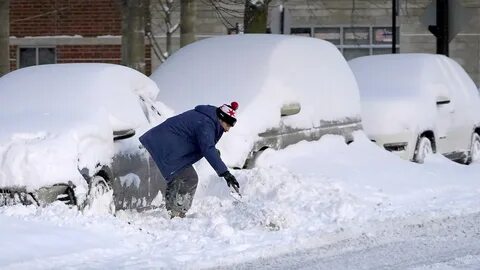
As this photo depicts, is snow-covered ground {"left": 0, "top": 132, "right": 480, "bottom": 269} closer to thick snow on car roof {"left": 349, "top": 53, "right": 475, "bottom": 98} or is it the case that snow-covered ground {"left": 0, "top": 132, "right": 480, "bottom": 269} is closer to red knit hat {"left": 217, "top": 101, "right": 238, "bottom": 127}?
red knit hat {"left": 217, "top": 101, "right": 238, "bottom": 127}

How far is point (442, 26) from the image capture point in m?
20.7

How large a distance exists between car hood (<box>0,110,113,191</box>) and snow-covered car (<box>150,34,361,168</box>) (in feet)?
7.39

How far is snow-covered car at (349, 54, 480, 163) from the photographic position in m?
15.8

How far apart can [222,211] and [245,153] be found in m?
1.79

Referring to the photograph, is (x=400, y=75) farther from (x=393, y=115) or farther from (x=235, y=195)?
(x=235, y=195)

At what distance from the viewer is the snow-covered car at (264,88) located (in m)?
12.8

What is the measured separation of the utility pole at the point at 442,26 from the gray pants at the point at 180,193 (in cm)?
1054

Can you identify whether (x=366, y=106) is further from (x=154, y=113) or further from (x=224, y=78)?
(x=154, y=113)

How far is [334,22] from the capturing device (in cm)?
3494

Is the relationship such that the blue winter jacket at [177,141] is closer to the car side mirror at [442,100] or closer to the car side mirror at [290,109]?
the car side mirror at [290,109]

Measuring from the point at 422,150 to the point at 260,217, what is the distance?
6.19m

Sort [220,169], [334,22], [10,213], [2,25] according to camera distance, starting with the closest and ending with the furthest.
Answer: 1. [10,213]
2. [220,169]
3. [2,25]
4. [334,22]

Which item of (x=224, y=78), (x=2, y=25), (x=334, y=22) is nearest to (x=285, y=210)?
(x=224, y=78)

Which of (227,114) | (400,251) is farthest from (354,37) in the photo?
(400,251)
